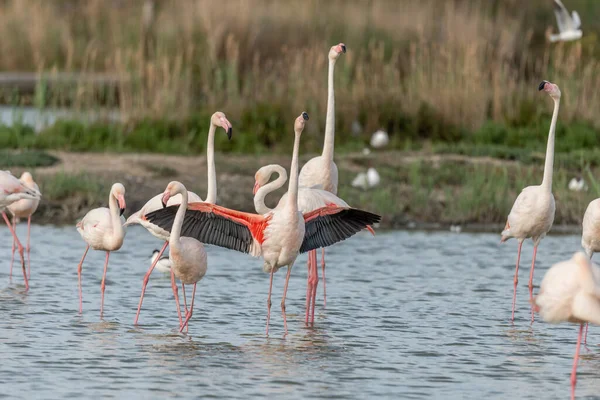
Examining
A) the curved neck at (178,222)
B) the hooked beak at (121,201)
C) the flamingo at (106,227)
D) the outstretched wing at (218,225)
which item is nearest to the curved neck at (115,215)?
the flamingo at (106,227)

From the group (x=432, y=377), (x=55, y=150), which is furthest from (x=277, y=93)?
(x=432, y=377)

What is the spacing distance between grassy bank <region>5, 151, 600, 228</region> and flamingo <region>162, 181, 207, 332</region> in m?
4.49

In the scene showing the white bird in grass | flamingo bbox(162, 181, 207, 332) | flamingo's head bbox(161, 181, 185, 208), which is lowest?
flamingo bbox(162, 181, 207, 332)

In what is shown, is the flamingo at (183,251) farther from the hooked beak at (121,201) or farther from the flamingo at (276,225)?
the hooked beak at (121,201)

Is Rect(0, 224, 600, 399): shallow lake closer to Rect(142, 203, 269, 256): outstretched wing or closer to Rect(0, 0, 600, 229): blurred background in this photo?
Rect(142, 203, 269, 256): outstretched wing

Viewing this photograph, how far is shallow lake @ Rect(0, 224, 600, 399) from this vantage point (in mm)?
6445

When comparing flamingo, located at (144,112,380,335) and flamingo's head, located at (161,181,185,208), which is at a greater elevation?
flamingo's head, located at (161,181,185,208)

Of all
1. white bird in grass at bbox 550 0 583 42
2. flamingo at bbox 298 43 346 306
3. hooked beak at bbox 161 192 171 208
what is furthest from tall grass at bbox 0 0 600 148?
hooked beak at bbox 161 192 171 208

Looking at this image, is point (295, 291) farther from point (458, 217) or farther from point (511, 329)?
point (458, 217)

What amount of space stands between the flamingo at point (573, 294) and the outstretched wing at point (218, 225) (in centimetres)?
217

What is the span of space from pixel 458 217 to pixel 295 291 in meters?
3.41

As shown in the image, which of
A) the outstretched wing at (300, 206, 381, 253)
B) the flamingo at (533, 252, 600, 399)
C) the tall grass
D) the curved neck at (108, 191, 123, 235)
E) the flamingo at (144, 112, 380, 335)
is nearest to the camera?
the flamingo at (533, 252, 600, 399)

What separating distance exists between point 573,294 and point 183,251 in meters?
2.67

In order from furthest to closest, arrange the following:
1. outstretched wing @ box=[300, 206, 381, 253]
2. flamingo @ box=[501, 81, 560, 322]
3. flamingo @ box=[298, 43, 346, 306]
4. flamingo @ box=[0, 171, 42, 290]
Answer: flamingo @ box=[298, 43, 346, 306] < flamingo @ box=[0, 171, 42, 290] < flamingo @ box=[501, 81, 560, 322] < outstretched wing @ box=[300, 206, 381, 253]
